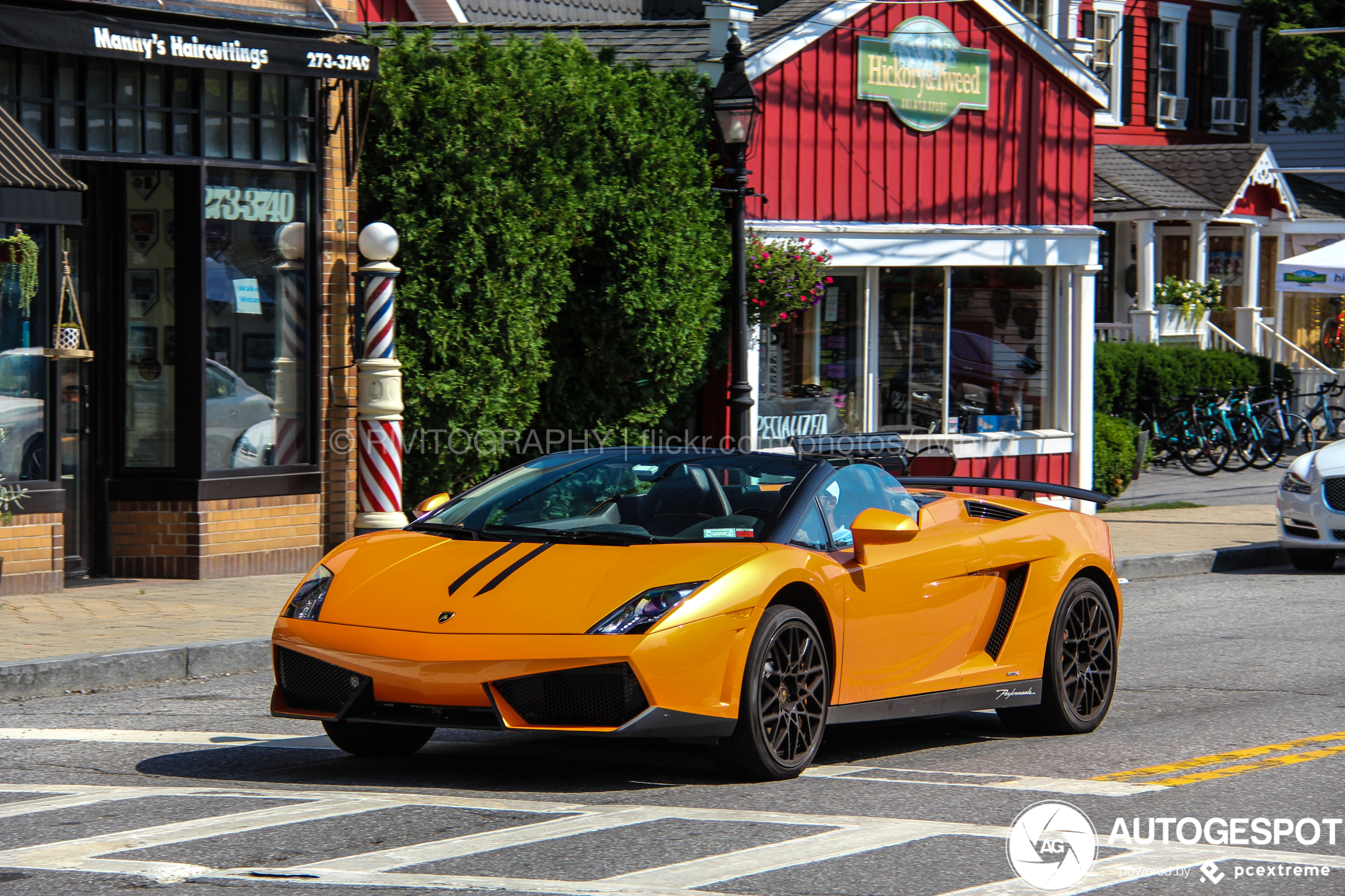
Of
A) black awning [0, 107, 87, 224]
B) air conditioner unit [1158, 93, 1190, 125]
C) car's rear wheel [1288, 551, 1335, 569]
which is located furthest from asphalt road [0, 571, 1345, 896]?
air conditioner unit [1158, 93, 1190, 125]

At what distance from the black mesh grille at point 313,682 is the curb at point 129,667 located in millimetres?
2784

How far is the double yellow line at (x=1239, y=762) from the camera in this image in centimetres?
698

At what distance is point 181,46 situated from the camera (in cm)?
1239

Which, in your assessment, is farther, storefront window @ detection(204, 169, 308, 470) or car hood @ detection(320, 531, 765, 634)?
storefront window @ detection(204, 169, 308, 470)

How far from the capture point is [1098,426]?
21.8 metres

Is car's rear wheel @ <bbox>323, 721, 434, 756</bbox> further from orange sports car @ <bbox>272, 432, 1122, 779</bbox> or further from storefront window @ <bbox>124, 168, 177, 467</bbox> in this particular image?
storefront window @ <bbox>124, 168, 177, 467</bbox>

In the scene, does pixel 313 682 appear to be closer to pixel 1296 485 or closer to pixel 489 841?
pixel 489 841

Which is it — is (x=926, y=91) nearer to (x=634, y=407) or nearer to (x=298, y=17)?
(x=634, y=407)

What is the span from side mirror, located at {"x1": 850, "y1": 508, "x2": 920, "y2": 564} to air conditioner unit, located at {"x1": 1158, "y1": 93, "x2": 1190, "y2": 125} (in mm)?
27853

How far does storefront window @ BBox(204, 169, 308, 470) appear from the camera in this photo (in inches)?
520

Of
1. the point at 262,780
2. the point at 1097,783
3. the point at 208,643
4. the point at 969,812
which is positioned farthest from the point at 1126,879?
the point at 208,643

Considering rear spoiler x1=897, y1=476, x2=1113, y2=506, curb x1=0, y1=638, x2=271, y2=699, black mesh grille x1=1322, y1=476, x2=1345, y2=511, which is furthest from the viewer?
black mesh grille x1=1322, y1=476, x2=1345, y2=511

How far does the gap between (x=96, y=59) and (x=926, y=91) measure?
915cm

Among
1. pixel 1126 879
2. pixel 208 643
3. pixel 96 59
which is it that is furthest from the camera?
pixel 96 59
